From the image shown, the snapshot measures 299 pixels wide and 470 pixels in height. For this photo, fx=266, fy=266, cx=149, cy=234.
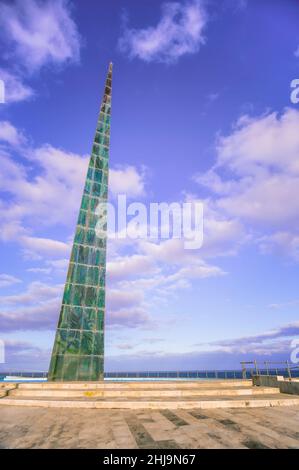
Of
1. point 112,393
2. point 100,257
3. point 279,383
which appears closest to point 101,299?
point 100,257

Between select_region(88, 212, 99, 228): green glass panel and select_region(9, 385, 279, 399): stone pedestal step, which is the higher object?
select_region(88, 212, 99, 228): green glass panel

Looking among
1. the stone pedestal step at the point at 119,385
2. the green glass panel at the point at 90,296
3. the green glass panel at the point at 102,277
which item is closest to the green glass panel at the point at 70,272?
the green glass panel at the point at 90,296

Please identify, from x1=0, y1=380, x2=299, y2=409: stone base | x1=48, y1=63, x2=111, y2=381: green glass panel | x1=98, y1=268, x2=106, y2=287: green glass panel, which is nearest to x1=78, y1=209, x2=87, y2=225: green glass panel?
x1=48, y1=63, x2=111, y2=381: green glass panel

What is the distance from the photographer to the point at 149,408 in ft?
26.2

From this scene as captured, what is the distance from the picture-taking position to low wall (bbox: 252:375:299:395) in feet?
36.7

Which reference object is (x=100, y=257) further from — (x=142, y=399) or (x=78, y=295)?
(x=142, y=399)

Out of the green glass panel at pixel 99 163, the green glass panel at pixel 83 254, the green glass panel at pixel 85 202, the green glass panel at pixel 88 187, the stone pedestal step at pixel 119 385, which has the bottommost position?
the stone pedestal step at pixel 119 385

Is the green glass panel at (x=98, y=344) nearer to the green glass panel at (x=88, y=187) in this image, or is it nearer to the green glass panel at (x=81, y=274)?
the green glass panel at (x=81, y=274)

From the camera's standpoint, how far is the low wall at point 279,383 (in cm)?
1120

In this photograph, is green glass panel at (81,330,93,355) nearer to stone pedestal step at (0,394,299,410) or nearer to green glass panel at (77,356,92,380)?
green glass panel at (77,356,92,380)

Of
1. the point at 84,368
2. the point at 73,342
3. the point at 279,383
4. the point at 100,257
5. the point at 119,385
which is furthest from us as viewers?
the point at 100,257

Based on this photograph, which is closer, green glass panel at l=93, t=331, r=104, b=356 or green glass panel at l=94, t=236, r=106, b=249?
green glass panel at l=93, t=331, r=104, b=356

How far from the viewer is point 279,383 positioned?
12430mm
